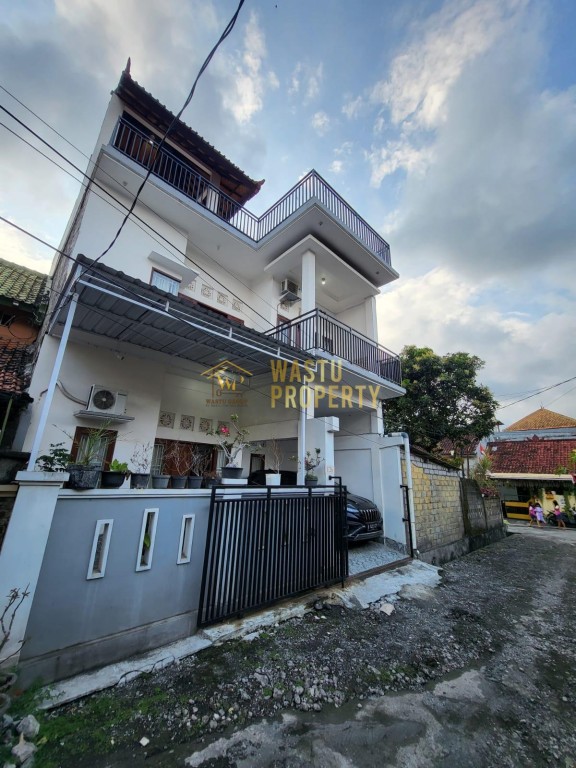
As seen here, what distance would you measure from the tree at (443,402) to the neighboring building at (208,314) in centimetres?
451

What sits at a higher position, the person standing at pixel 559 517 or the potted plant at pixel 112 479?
the potted plant at pixel 112 479

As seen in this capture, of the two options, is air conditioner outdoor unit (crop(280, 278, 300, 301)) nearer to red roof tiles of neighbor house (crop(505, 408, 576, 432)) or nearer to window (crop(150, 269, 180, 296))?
window (crop(150, 269, 180, 296))

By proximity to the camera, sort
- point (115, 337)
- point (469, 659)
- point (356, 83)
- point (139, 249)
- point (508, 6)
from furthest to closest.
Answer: point (139, 249), point (115, 337), point (356, 83), point (508, 6), point (469, 659)

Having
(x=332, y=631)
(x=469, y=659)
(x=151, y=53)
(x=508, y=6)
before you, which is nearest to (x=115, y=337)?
(x=151, y=53)

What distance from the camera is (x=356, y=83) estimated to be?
15.7ft

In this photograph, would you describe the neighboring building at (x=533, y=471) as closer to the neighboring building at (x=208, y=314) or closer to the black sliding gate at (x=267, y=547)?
the neighboring building at (x=208, y=314)

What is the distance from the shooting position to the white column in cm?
733

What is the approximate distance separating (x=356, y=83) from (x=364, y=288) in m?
5.01

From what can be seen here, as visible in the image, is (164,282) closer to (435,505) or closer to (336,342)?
(336,342)

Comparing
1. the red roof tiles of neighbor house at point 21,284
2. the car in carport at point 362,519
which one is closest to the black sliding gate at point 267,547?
the car in carport at point 362,519

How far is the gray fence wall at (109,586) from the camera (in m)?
2.36

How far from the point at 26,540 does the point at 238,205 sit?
8231 mm

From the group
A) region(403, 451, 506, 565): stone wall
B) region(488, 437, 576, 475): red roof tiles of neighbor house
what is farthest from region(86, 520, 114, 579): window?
region(488, 437, 576, 475): red roof tiles of neighbor house

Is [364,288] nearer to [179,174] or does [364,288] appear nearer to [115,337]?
[179,174]
